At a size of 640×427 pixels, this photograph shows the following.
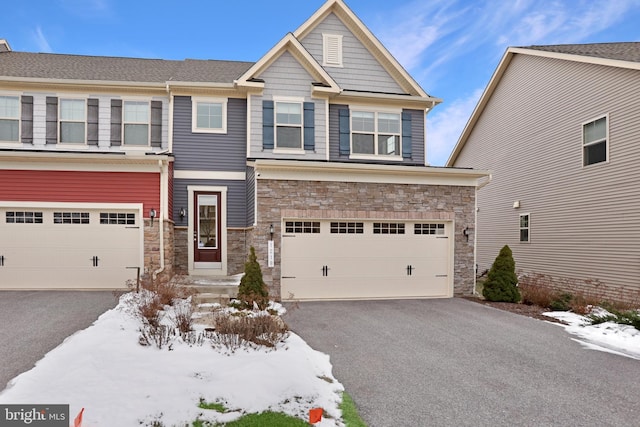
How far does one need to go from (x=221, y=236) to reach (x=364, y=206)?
505cm

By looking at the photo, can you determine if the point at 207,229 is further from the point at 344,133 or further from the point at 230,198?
the point at 344,133

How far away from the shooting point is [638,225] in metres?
10.8

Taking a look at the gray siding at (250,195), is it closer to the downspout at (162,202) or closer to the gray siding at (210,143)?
the gray siding at (210,143)

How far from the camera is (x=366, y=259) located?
11.0 metres

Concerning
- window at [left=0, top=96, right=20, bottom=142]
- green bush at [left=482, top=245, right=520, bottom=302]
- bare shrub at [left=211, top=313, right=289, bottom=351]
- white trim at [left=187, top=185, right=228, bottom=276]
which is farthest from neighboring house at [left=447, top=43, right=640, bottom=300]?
window at [left=0, top=96, right=20, bottom=142]

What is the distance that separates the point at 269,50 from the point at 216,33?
25.9ft

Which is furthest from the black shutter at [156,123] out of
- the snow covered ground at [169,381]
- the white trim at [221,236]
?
the snow covered ground at [169,381]

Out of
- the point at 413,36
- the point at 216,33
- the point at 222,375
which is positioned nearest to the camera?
the point at 222,375

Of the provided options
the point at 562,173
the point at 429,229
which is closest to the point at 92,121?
the point at 429,229

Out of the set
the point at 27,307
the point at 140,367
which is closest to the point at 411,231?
the point at 140,367

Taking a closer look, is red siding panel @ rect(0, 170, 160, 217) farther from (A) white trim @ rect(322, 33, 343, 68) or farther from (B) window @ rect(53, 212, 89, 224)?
(A) white trim @ rect(322, 33, 343, 68)

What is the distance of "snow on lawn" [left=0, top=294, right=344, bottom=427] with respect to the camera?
3765mm

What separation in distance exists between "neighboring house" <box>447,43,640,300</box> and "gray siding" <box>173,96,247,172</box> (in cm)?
1173

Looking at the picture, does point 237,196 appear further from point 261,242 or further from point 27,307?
point 27,307
